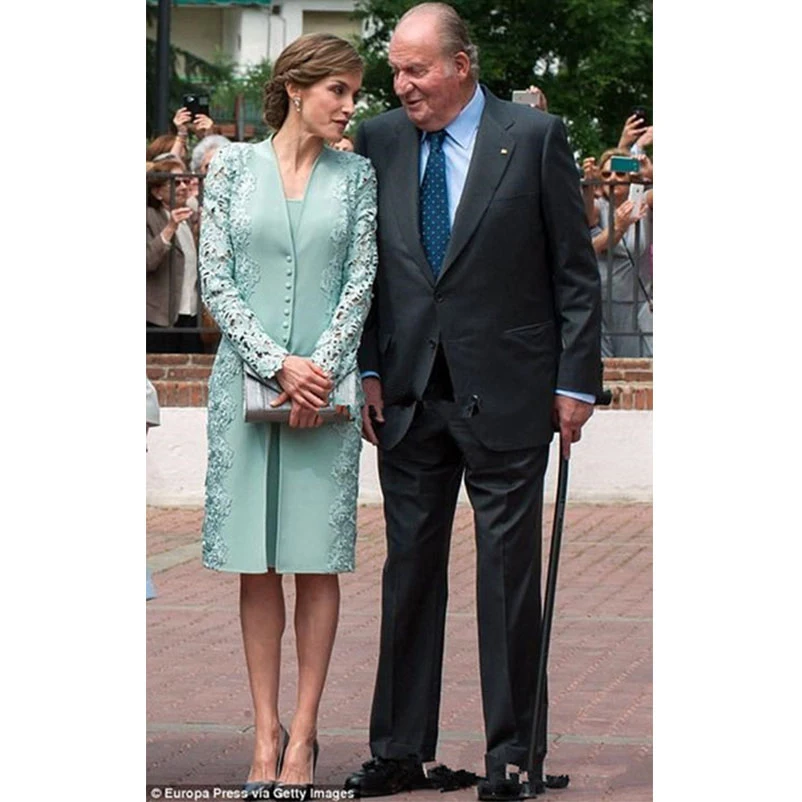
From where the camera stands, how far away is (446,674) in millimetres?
8945

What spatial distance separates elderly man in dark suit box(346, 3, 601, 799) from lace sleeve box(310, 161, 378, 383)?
85 millimetres

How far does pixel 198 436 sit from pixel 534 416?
8455 mm

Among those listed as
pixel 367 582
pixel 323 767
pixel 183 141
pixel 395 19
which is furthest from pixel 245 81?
pixel 323 767

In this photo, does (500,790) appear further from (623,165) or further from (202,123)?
(202,123)

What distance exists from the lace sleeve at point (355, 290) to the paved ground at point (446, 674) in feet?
4.01

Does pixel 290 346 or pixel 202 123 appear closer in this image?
pixel 290 346

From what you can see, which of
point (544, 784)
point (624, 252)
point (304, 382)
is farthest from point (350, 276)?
point (624, 252)

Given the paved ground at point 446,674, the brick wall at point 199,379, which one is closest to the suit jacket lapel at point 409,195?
the paved ground at point 446,674

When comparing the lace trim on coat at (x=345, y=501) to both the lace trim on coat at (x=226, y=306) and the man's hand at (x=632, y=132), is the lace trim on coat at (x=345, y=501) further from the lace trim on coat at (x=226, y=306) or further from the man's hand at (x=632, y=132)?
the man's hand at (x=632, y=132)

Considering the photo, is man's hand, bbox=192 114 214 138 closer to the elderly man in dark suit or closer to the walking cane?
the elderly man in dark suit

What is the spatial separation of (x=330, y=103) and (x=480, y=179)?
461mm

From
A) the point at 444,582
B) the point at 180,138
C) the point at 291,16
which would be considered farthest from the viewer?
the point at 291,16

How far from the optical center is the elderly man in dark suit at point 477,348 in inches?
264
